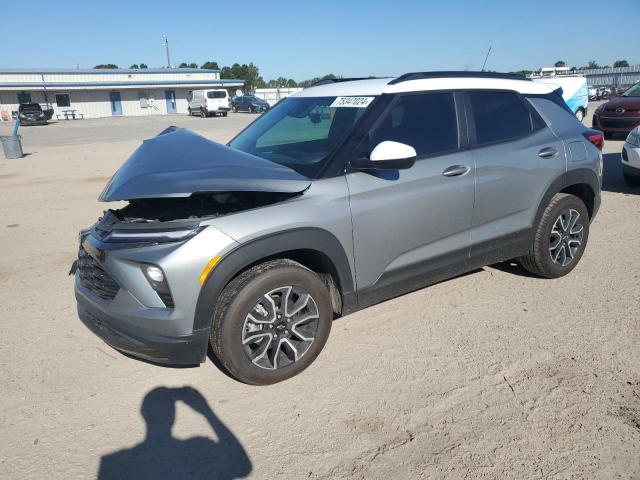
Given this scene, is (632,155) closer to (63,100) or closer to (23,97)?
(63,100)

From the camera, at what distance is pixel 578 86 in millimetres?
17219

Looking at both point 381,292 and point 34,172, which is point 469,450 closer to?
point 381,292

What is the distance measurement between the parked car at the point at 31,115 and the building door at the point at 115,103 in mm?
14233

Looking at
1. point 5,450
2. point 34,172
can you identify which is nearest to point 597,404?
point 5,450

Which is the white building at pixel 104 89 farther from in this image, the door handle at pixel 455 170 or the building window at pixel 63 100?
the door handle at pixel 455 170

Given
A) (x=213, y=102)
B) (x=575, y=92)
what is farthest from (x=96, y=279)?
(x=213, y=102)

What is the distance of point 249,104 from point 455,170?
145 ft

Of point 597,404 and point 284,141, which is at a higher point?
point 284,141

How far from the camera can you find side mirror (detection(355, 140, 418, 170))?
3201 millimetres

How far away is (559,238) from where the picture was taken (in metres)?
4.59

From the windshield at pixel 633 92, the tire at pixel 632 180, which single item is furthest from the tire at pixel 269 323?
the windshield at pixel 633 92

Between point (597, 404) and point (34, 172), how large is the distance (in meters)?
13.2

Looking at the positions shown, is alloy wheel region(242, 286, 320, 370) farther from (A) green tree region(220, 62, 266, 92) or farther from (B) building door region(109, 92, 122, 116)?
(A) green tree region(220, 62, 266, 92)

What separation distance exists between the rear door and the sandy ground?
0.62 m
